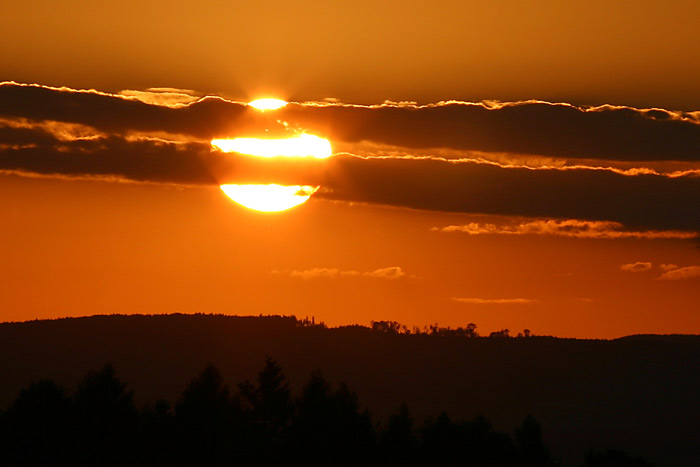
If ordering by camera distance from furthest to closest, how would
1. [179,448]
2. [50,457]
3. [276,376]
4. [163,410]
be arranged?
[276,376]
[163,410]
[179,448]
[50,457]

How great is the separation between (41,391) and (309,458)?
804 inches

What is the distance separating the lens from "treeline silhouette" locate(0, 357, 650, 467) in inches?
4272

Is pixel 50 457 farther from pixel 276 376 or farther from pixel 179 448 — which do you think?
pixel 276 376

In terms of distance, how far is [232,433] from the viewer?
405ft

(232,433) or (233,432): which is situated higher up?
(233,432)

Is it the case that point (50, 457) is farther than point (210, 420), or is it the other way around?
point (210, 420)

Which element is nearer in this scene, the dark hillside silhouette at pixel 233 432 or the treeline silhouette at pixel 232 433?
the treeline silhouette at pixel 232 433

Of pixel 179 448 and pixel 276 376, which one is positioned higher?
pixel 276 376

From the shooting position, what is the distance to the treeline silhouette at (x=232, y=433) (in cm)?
10850

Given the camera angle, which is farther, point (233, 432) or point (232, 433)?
point (233, 432)

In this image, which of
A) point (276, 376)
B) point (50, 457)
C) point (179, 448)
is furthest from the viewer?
point (276, 376)

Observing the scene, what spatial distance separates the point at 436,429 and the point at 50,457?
3785 cm

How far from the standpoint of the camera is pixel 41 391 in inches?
4557

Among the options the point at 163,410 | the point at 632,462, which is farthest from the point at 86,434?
the point at 632,462
